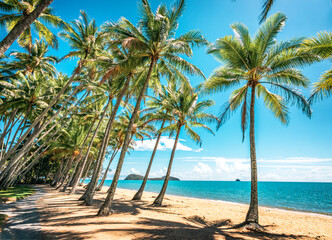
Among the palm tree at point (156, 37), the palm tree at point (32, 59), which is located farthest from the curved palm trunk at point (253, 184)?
the palm tree at point (32, 59)

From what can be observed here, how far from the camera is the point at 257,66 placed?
784 centimetres

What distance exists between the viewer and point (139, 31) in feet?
28.7

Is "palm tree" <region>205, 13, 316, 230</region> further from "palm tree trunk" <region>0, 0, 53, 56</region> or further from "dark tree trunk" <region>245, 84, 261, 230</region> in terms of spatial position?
"palm tree trunk" <region>0, 0, 53, 56</region>

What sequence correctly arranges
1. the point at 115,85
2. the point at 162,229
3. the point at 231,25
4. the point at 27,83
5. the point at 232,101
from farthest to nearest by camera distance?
1. the point at 27,83
2. the point at 115,85
3. the point at 232,101
4. the point at 231,25
5. the point at 162,229

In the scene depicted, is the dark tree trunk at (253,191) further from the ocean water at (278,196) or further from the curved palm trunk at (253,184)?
the ocean water at (278,196)

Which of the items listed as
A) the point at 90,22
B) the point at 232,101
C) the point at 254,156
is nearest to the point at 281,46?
the point at 232,101

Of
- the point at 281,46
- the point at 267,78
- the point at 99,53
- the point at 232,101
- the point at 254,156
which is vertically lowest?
the point at 254,156

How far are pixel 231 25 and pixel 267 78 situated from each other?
10.7 ft

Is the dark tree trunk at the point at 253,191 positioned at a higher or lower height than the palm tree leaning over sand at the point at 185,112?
lower

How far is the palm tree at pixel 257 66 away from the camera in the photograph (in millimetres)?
7156

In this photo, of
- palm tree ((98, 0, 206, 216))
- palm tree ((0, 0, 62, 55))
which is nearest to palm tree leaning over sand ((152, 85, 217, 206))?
palm tree ((98, 0, 206, 216))

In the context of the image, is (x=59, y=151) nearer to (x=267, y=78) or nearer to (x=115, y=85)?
(x=115, y=85)

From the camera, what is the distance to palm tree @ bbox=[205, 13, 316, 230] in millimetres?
7156

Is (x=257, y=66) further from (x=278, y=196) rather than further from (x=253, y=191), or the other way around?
(x=278, y=196)
